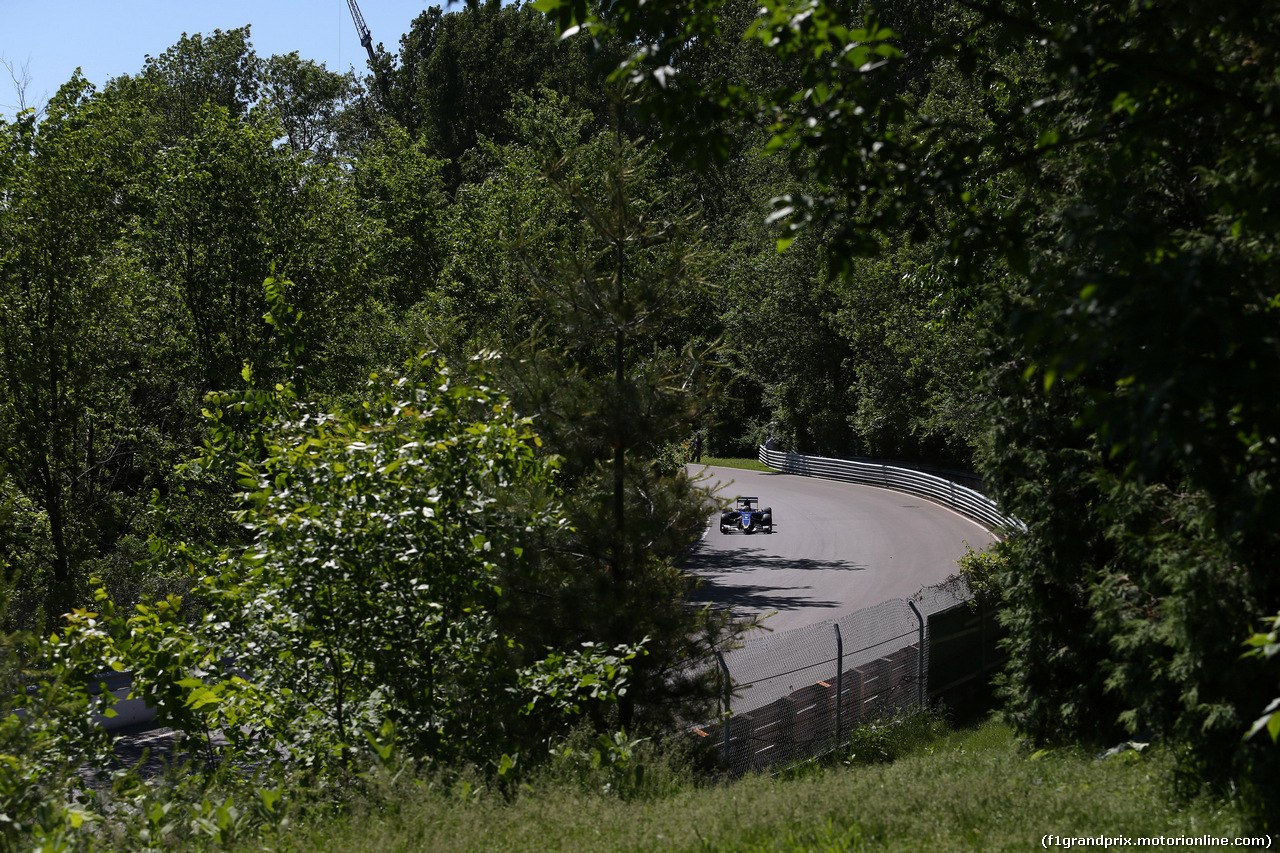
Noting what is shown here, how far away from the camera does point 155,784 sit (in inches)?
240

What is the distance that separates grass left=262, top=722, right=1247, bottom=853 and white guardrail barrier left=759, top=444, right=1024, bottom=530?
2518cm

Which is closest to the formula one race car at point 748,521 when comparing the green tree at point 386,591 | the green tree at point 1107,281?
the green tree at point 1107,281

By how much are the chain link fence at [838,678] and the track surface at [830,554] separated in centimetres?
384

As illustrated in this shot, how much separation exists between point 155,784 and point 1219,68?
7.43 m

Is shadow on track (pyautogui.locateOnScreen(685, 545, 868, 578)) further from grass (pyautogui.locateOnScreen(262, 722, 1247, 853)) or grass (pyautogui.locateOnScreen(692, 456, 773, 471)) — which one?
grass (pyautogui.locateOnScreen(692, 456, 773, 471))

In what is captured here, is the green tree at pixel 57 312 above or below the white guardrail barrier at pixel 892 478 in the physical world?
above

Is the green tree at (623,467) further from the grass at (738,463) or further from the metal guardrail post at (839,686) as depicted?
the grass at (738,463)

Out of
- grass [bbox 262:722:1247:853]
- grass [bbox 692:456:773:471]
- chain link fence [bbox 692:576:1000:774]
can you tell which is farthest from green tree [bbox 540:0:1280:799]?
grass [bbox 692:456:773:471]

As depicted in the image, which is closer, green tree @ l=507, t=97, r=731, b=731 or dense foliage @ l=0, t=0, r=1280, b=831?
dense foliage @ l=0, t=0, r=1280, b=831

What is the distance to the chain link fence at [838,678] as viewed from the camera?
40.1 ft

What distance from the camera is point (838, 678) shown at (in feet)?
43.4

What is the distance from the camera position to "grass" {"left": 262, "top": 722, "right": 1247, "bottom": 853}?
548 centimetres

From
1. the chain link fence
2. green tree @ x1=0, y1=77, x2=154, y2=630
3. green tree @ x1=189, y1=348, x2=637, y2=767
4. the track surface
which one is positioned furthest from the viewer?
the track surface

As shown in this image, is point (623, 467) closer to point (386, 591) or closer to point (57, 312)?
point (386, 591)
